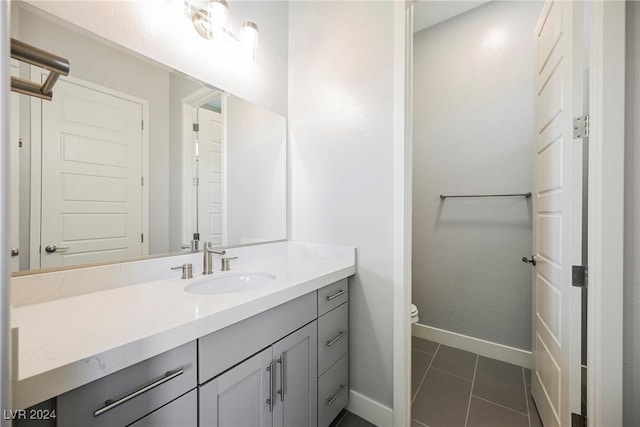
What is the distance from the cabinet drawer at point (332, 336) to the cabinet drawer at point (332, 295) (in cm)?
3

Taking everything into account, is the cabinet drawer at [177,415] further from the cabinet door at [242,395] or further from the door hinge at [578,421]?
the door hinge at [578,421]

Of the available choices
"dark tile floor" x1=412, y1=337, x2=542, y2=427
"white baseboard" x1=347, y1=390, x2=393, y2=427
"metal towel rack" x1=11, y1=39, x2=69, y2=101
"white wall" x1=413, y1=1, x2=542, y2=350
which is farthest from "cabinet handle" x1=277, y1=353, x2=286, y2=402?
"white wall" x1=413, y1=1, x2=542, y2=350

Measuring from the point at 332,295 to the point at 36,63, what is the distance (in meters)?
1.27

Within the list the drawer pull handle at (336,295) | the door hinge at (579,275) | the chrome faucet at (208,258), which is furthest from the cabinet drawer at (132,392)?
the door hinge at (579,275)

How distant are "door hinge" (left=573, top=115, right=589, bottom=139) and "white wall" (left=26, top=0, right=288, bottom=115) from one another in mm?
1544

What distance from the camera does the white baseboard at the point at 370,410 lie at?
4.52ft

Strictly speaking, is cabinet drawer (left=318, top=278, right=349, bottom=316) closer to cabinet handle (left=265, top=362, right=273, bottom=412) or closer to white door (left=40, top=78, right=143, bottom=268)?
cabinet handle (left=265, top=362, right=273, bottom=412)

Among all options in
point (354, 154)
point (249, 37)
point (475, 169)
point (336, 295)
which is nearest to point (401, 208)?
point (354, 154)

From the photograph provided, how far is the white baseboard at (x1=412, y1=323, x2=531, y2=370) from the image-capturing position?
1.91 meters

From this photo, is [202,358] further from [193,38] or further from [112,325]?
[193,38]

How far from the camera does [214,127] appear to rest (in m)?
1.45

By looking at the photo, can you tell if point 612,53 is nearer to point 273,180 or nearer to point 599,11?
point 599,11

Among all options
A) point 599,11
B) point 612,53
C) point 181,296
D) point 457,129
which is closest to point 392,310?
point 181,296

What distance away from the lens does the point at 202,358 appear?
761mm
